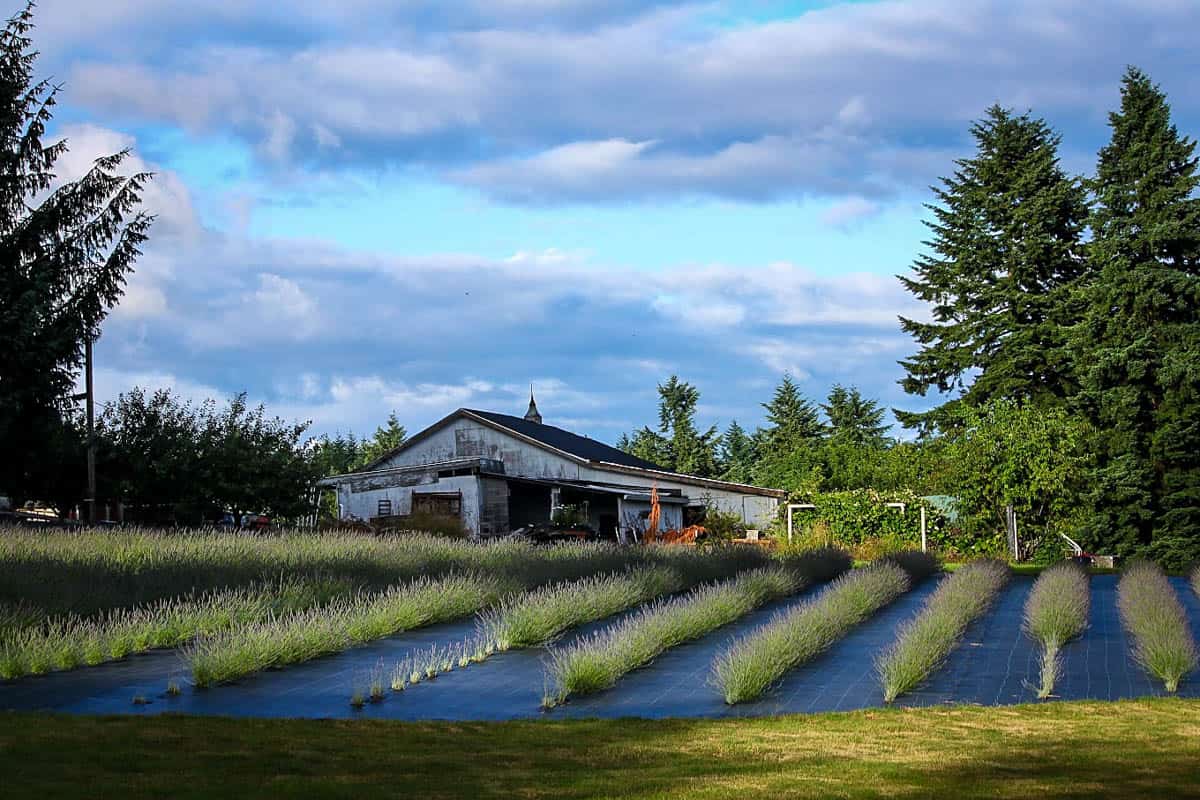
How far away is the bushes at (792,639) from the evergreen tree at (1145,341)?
20940 mm

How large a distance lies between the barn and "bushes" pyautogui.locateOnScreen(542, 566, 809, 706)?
20.6m

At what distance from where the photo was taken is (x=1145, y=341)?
34.7 meters

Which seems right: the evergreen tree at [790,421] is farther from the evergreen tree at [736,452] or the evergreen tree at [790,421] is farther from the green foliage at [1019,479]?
the green foliage at [1019,479]

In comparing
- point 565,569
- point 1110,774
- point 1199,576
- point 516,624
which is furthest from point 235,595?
point 1199,576

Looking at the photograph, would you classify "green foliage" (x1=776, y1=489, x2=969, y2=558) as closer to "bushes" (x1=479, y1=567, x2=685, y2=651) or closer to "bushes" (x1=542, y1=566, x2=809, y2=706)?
"bushes" (x1=542, y1=566, x2=809, y2=706)

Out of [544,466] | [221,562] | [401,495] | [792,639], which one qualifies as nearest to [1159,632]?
[792,639]

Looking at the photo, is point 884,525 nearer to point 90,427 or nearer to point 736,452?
point 90,427

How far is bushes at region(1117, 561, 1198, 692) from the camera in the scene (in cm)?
1041

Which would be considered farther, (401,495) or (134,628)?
(401,495)

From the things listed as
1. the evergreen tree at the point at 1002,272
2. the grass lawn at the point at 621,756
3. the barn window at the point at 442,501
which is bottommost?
the grass lawn at the point at 621,756

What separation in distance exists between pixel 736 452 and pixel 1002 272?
1267 inches

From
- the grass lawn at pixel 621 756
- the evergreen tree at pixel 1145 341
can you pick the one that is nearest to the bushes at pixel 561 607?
the grass lawn at pixel 621 756

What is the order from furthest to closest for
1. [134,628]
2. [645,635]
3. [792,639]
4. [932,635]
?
[932,635]
[134,628]
[645,635]
[792,639]

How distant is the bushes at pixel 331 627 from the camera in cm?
998
